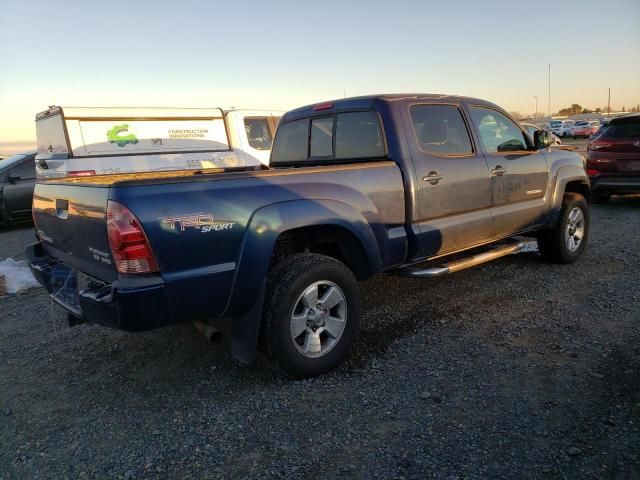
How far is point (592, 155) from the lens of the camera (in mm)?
9742

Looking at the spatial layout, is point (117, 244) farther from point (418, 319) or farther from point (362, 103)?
point (418, 319)

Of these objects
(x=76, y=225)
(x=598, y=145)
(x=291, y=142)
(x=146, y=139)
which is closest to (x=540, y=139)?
(x=291, y=142)

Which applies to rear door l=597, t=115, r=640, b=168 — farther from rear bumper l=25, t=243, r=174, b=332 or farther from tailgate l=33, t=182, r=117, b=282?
tailgate l=33, t=182, r=117, b=282

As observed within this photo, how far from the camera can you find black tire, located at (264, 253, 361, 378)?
3230 millimetres

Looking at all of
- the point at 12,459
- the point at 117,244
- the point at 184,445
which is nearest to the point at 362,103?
the point at 117,244

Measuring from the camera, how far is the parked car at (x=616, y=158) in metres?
9.09

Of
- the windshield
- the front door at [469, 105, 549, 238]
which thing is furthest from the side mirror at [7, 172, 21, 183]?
the windshield

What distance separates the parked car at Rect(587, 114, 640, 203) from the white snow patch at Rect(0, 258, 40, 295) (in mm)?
9516

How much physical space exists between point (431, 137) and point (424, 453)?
2686 millimetres

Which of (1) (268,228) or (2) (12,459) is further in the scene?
(1) (268,228)

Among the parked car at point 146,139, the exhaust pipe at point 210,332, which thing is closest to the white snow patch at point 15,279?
the parked car at point 146,139

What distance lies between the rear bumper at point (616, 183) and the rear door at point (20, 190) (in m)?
11.2

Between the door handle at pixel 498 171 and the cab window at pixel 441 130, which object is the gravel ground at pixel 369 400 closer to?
the door handle at pixel 498 171

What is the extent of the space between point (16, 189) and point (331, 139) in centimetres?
877
